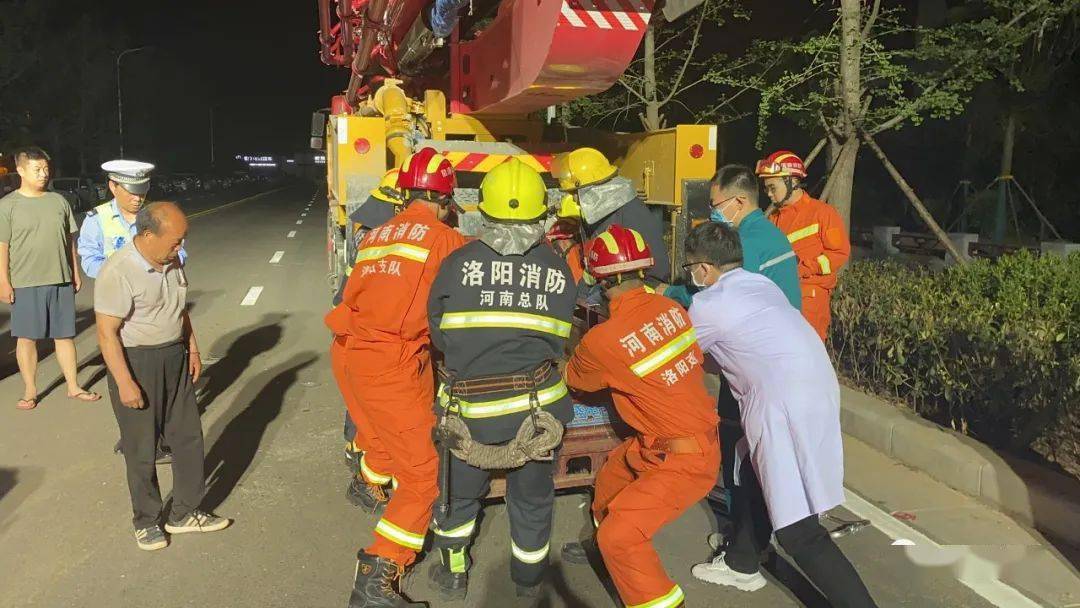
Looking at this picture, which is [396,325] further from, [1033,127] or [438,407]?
[1033,127]

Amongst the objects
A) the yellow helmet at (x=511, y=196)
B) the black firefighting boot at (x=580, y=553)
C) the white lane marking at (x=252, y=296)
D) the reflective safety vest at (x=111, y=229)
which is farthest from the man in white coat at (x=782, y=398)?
the white lane marking at (x=252, y=296)

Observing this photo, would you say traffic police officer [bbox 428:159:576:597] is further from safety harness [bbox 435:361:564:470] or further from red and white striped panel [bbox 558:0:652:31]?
red and white striped panel [bbox 558:0:652:31]

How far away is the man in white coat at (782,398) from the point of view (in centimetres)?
315

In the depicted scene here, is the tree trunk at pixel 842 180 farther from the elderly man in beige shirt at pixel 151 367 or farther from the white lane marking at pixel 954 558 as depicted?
the elderly man in beige shirt at pixel 151 367

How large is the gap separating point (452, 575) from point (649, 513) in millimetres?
1012

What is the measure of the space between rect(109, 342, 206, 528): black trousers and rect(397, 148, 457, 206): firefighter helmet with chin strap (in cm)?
148

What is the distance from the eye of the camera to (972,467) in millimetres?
4504

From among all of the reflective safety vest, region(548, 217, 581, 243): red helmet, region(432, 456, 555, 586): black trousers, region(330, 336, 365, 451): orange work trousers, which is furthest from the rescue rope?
the reflective safety vest

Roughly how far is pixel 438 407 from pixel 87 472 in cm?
281

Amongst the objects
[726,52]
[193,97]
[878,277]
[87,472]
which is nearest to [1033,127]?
[726,52]

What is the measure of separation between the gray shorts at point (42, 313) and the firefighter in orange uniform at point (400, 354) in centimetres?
375

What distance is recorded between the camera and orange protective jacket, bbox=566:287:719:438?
3.11 meters

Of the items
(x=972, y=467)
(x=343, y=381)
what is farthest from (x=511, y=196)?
(x=972, y=467)

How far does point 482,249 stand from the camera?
3262 millimetres
